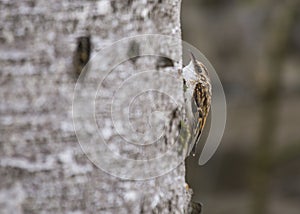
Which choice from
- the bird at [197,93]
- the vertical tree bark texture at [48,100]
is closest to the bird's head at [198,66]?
the bird at [197,93]

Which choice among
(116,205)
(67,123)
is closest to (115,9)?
(67,123)

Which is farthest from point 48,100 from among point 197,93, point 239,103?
point 239,103

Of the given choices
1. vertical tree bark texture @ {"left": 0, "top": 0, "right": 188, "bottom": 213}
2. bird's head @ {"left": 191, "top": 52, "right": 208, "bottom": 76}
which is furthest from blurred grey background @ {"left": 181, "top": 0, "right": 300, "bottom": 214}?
vertical tree bark texture @ {"left": 0, "top": 0, "right": 188, "bottom": 213}

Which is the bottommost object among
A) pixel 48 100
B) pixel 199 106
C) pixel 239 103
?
pixel 239 103

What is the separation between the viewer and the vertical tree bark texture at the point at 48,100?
3.37ft

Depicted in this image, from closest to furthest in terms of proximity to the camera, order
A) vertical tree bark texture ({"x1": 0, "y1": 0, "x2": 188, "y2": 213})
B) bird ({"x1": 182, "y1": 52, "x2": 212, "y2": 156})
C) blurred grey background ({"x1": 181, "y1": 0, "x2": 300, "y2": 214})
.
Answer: vertical tree bark texture ({"x1": 0, "y1": 0, "x2": 188, "y2": 213})
bird ({"x1": 182, "y1": 52, "x2": 212, "y2": 156})
blurred grey background ({"x1": 181, "y1": 0, "x2": 300, "y2": 214})

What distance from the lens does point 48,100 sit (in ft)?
3.43

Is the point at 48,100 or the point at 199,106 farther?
the point at 199,106

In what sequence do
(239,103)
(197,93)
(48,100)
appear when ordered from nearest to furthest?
(48,100) < (197,93) < (239,103)

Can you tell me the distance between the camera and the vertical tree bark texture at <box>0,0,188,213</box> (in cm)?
103

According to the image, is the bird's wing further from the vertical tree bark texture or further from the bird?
the vertical tree bark texture

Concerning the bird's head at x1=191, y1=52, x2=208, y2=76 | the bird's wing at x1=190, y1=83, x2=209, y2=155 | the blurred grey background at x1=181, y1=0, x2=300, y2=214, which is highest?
the bird's head at x1=191, y1=52, x2=208, y2=76

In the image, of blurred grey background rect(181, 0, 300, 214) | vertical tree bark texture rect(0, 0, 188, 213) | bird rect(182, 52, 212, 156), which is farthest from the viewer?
blurred grey background rect(181, 0, 300, 214)

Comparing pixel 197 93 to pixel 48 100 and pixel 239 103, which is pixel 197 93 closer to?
pixel 48 100
